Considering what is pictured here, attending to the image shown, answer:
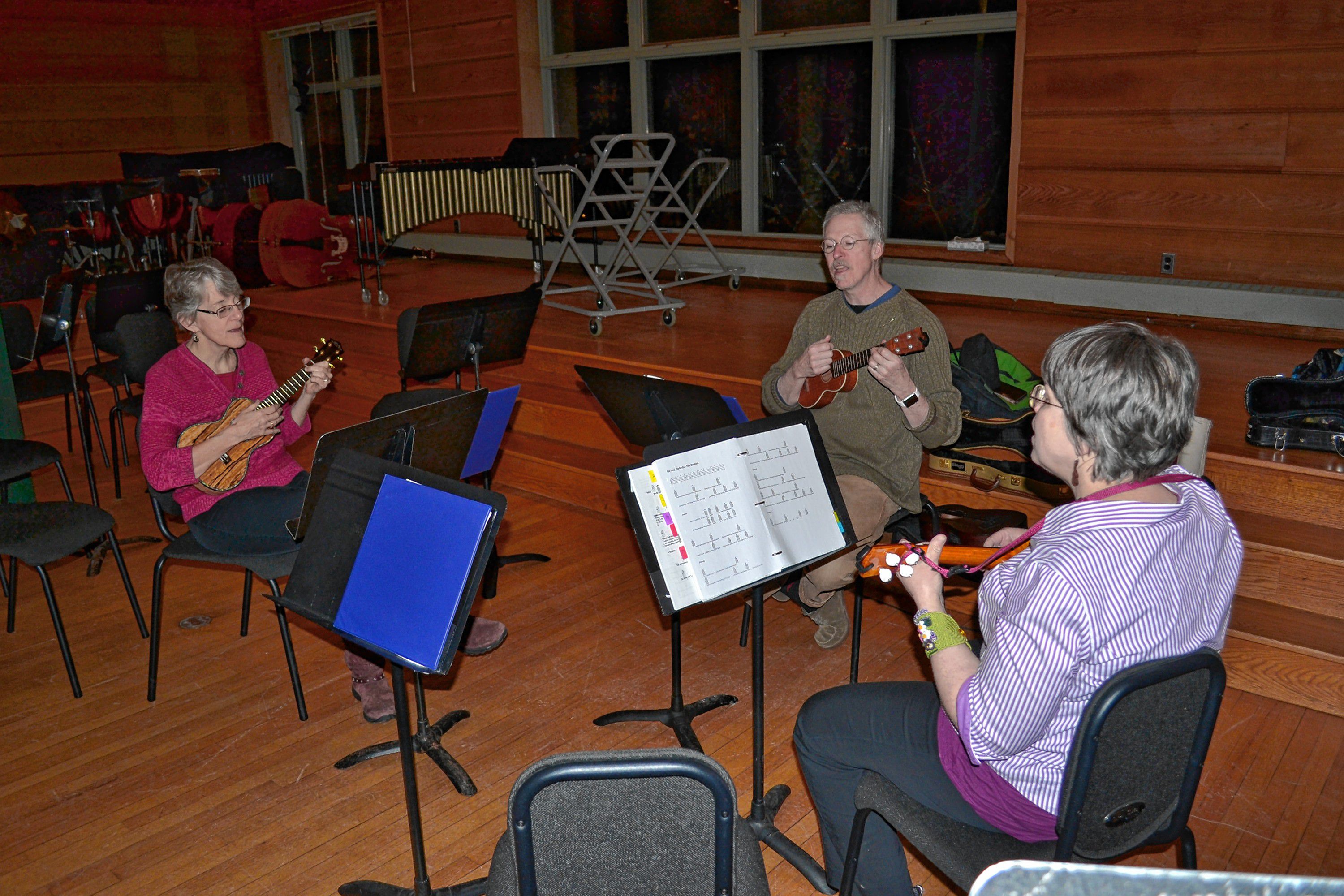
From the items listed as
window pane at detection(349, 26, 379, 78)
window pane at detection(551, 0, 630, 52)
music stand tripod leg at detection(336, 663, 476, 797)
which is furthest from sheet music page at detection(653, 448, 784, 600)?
window pane at detection(349, 26, 379, 78)

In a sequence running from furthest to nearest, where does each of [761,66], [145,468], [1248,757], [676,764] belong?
[761,66]
[145,468]
[1248,757]
[676,764]

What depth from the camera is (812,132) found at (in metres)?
Result: 7.01

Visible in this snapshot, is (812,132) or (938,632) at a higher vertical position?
(812,132)

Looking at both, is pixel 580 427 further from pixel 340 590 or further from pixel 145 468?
pixel 340 590

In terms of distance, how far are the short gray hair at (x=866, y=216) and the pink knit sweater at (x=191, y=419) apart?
1.85m

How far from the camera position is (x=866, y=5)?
6.55m

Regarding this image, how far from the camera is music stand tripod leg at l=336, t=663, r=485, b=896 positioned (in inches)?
86.8

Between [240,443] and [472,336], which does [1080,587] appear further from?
[472,336]

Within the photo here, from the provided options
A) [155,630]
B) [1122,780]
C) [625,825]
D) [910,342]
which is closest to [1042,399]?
[1122,780]

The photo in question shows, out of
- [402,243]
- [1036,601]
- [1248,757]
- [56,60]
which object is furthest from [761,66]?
[56,60]

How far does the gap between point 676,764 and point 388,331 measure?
→ 527 cm

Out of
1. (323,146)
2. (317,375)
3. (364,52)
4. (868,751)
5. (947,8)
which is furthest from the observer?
(323,146)

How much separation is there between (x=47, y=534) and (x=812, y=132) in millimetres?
5350

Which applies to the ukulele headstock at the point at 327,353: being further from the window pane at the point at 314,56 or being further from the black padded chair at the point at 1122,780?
the window pane at the point at 314,56
